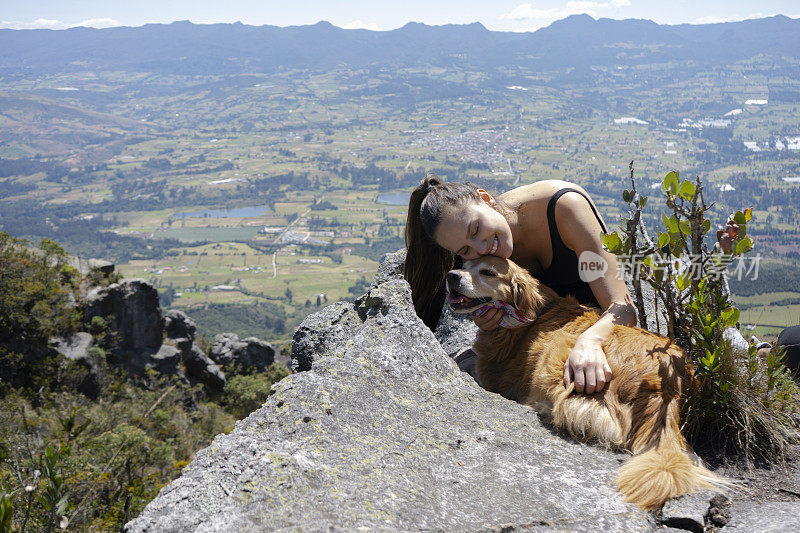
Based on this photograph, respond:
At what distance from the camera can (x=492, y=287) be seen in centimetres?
400

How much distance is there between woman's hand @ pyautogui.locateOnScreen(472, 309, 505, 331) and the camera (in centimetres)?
408

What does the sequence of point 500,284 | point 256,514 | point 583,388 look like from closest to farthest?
point 256,514 < point 583,388 < point 500,284

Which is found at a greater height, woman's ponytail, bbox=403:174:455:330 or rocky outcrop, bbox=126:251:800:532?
woman's ponytail, bbox=403:174:455:330

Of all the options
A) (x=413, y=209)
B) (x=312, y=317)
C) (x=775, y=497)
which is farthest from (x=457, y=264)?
(x=775, y=497)

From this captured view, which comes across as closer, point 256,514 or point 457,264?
point 256,514

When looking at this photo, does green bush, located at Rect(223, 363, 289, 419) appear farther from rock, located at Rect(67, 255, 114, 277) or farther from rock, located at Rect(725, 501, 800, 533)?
rock, located at Rect(725, 501, 800, 533)

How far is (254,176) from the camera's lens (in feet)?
613

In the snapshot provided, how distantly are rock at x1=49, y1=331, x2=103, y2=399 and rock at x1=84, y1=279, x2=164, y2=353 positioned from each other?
5.77 ft

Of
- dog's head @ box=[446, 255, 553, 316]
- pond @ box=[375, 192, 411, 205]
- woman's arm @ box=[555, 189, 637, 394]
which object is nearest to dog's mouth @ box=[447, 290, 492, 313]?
Answer: dog's head @ box=[446, 255, 553, 316]

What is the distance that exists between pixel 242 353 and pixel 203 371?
3.70 metres

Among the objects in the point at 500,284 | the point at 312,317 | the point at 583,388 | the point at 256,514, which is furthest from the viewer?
the point at 312,317

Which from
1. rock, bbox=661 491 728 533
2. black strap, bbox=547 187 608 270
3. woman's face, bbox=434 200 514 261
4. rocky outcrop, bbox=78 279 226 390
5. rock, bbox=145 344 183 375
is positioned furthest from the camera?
rock, bbox=145 344 183 375

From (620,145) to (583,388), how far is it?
198 metres

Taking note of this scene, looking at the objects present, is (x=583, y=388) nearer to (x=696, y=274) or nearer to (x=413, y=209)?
(x=696, y=274)
